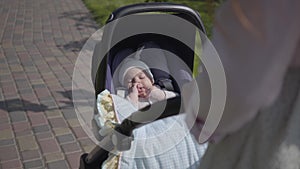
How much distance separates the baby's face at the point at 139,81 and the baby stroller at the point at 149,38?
98 mm

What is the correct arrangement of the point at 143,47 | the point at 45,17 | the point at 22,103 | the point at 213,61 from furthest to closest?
the point at 45,17
the point at 22,103
the point at 143,47
the point at 213,61

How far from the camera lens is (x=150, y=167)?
2029 mm

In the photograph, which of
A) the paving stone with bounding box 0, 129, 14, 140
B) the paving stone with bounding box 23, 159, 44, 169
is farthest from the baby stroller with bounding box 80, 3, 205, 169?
the paving stone with bounding box 0, 129, 14, 140

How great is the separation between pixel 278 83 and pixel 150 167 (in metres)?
1.25

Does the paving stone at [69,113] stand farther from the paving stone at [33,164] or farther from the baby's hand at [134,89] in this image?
the baby's hand at [134,89]

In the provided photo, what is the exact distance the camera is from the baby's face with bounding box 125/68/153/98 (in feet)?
8.99

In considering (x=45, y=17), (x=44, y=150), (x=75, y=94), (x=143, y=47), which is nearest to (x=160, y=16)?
(x=143, y=47)

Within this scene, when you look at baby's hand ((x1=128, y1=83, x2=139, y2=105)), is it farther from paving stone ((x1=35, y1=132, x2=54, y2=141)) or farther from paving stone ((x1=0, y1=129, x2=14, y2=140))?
paving stone ((x1=0, y1=129, x2=14, y2=140))

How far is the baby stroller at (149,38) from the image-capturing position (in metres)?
2.32

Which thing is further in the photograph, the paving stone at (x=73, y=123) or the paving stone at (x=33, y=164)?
the paving stone at (x=73, y=123)

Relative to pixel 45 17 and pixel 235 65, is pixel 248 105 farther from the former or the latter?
pixel 45 17

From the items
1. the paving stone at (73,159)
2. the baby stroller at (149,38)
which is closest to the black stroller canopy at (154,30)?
the baby stroller at (149,38)

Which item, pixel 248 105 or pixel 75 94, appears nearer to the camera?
pixel 248 105

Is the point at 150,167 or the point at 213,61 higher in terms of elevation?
the point at 213,61
